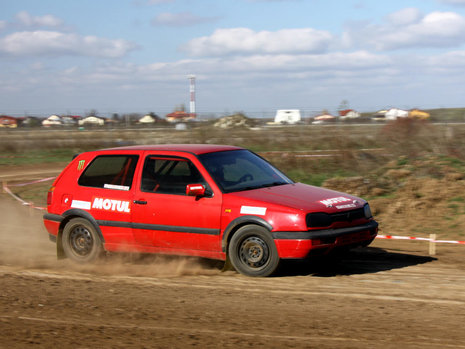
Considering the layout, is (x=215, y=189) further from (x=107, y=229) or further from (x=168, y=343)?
(x=168, y=343)

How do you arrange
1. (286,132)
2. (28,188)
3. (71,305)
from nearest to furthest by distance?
(71,305) < (28,188) < (286,132)

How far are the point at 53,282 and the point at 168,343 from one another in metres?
2.86

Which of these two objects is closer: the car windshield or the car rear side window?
the car windshield

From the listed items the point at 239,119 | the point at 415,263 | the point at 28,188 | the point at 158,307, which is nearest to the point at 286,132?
the point at 239,119

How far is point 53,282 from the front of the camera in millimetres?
7133

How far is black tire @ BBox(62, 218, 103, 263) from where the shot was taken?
819 centimetres

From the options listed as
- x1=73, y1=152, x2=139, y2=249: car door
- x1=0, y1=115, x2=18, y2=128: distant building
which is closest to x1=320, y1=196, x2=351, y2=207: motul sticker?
x1=73, y1=152, x2=139, y2=249: car door

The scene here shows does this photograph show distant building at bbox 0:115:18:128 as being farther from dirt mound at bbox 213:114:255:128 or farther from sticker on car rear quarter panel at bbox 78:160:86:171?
sticker on car rear quarter panel at bbox 78:160:86:171

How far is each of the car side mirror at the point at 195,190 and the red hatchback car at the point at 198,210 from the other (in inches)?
0.5

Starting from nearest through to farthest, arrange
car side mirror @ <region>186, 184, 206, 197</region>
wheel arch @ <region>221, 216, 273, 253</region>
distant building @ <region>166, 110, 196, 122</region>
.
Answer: wheel arch @ <region>221, 216, 273, 253</region> → car side mirror @ <region>186, 184, 206, 197</region> → distant building @ <region>166, 110, 196, 122</region>

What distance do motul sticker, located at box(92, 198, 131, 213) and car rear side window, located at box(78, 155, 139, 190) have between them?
7.5 inches

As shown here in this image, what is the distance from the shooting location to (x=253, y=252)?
279 inches

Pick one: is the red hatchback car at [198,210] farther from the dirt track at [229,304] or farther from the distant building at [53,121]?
the distant building at [53,121]

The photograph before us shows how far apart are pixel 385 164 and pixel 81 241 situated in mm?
9220
